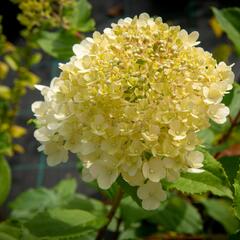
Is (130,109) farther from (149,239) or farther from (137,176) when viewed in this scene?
(149,239)

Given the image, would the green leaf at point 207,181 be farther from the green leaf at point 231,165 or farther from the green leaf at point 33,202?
the green leaf at point 33,202

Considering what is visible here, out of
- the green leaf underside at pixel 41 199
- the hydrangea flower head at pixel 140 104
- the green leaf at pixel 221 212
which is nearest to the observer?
the hydrangea flower head at pixel 140 104

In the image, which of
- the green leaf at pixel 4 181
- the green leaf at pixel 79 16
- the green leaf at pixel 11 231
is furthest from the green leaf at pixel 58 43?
the green leaf at pixel 11 231

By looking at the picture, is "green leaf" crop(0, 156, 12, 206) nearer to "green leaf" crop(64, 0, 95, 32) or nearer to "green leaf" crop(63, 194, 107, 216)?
"green leaf" crop(63, 194, 107, 216)

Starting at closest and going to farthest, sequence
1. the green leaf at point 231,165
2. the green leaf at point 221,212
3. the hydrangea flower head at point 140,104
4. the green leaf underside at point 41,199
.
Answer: the hydrangea flower head at point 140,104
the green leaf at point 231,165
the green leaf at point 221,212
the green leaf underside at point 41,199

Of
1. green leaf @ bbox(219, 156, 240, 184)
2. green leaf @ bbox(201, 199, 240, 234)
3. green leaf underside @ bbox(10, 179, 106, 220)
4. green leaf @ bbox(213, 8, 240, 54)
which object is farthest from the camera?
green leaf underside @ bbox(10, 179, 106, 220)

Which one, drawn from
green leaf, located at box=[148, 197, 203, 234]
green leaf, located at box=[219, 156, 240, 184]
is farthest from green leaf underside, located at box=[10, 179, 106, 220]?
green leaf, located at box=[219, 156, 240, 184]

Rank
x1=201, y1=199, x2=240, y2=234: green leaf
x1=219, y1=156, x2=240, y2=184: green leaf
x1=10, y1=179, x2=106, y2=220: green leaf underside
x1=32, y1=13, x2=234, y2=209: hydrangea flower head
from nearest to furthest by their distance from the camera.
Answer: x1=32, y1=13, x2=234, y2=209: hydrangea flower head, x1=219, y1=156, x2=240, y2=184: green leaf, x1=201, y1=199, x2=240, y2=234: green leaf, x1=10, y1=179, x2=106, y2=220: green leaf underside

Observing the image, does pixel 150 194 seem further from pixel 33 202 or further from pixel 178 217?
pixel 33 202
